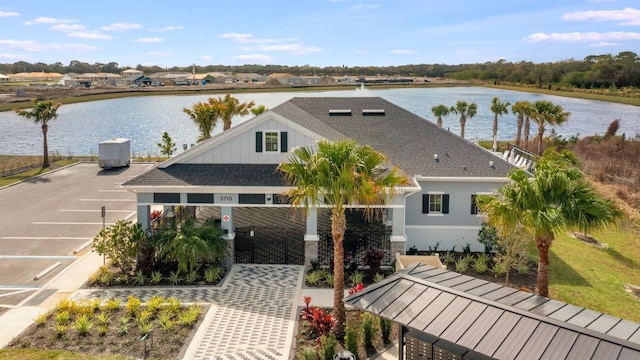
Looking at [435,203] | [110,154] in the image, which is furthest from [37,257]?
[110,154]

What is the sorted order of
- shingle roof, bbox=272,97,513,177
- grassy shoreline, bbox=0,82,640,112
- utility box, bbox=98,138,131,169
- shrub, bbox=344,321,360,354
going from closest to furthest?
shrub, bbox=344,321,360,354 < shingle roof, bbox=272,97,513,177 < utility box, bbox=98,138,131,169 < grassy shoreline, bbox=0,82,640,112

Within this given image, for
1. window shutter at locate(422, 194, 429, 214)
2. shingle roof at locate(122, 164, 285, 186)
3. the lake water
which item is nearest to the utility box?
the lake water

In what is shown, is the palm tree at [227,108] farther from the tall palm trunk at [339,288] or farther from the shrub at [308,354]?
the shrub at [308,354]

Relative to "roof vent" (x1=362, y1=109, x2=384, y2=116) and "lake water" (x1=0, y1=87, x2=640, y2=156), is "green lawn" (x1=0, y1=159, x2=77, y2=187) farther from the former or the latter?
"roof vent" (x1=362, y1=109, x2=384, y2=116)

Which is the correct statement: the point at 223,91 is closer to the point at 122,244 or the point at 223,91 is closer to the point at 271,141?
the point at 271,141

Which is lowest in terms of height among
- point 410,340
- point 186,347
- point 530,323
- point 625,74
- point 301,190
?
point 186,347

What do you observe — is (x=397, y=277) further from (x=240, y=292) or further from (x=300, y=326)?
(x=240, y=292)

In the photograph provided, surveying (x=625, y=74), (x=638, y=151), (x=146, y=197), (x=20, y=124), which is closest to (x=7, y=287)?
(x=146, y=197)
